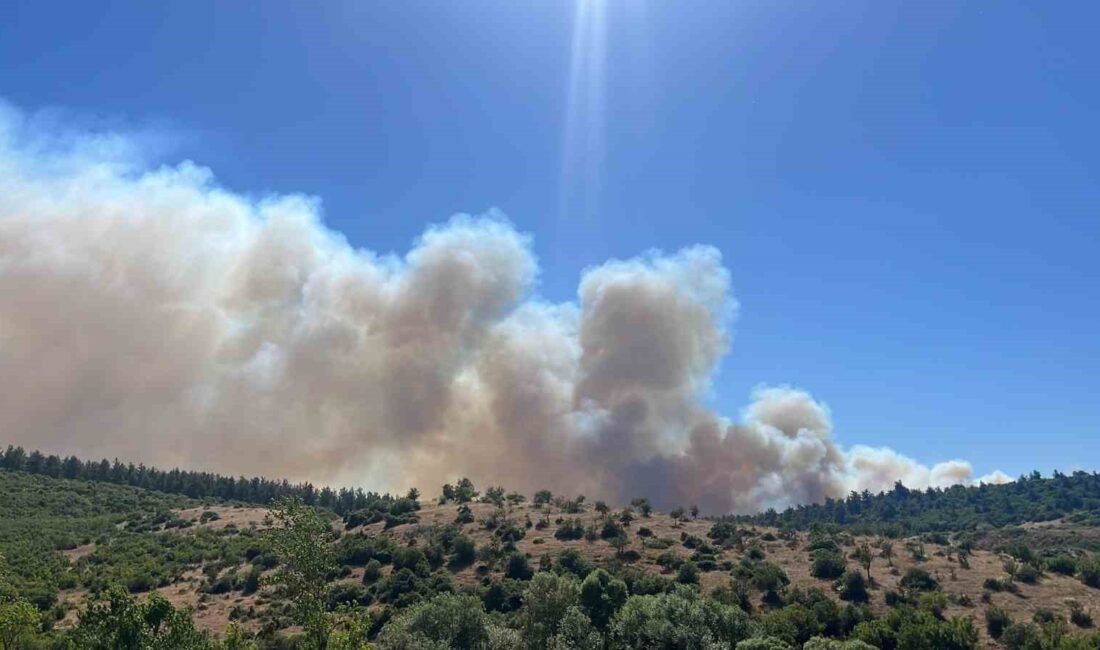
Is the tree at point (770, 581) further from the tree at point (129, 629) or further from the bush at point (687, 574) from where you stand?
the tree at point (129, 629)

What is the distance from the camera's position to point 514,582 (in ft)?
344

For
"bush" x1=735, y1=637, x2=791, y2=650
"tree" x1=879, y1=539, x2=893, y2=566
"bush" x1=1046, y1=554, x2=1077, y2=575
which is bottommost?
"bush" x1=735, y1=637, x2=791, y2=650

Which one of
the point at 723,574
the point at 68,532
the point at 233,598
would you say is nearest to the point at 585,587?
the point at 723,574

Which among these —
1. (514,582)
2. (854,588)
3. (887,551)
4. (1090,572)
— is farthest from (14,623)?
(1090,572)

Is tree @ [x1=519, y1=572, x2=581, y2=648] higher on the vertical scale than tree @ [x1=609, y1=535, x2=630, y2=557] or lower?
lower

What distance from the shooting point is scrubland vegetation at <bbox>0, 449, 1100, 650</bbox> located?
190ft

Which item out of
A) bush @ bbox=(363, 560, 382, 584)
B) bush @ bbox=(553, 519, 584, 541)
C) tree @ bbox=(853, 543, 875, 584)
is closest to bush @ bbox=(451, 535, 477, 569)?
bush @ bbox=(363, 560, 382, 584)

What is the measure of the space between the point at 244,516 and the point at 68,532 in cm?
3952

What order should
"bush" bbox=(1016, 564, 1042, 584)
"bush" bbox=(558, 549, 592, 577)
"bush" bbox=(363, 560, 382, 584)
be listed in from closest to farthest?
"bush" bbox=(1016, 564, 1042, 584), "bush" bbox=(558, 549, 592, 577), "bush" bbox=(363, 560, 382, 584)

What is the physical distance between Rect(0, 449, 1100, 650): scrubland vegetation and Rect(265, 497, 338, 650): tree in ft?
0.39

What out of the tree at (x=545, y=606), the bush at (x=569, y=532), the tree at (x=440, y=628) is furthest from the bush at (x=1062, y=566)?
the tree at (x=440, y=628)

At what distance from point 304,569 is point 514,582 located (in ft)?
214

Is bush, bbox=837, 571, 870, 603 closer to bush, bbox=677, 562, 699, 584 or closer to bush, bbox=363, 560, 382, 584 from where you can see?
bush, bbox=677, 562, 699, 584

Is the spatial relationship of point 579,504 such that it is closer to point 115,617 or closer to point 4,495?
point 115,617
